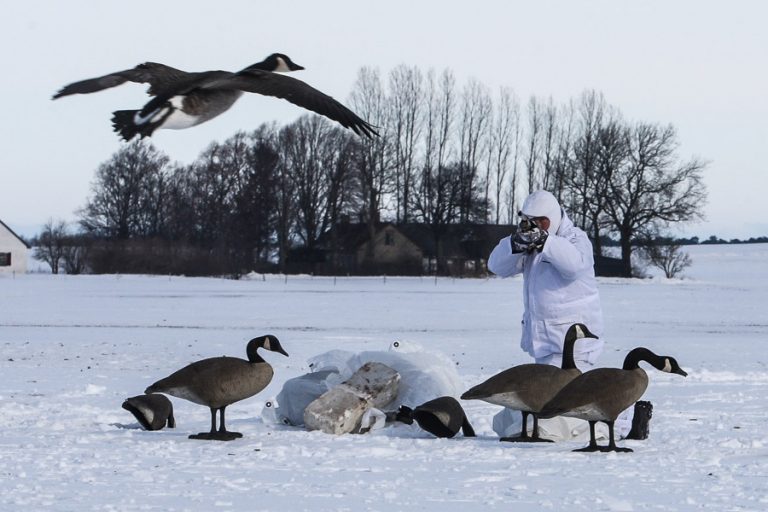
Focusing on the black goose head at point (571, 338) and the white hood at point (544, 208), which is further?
the white hood at point (544, 208)

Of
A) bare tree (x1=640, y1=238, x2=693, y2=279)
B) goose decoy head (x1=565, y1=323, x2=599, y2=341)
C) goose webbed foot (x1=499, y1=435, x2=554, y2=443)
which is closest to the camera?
goose decoy head (x1=565, y1=323, x2=599, y2=341)

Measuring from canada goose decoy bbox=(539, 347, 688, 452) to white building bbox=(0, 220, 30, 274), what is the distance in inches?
2751

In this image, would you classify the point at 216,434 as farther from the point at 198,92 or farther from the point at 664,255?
the point at 664,255

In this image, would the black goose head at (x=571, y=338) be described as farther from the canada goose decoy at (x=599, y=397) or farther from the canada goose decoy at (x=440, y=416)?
the canada goose decoy at (x=440, y=416)

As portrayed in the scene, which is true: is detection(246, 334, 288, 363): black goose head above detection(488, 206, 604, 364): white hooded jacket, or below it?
below

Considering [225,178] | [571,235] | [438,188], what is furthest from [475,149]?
[571,235]

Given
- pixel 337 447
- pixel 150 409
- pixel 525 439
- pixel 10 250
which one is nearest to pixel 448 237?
pixel 10 250

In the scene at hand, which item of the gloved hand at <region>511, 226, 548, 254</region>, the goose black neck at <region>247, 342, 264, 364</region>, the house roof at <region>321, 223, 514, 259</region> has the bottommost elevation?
the goose black neck at <region>247, 342, 264, 364</region>

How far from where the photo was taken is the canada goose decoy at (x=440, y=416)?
7629 mm

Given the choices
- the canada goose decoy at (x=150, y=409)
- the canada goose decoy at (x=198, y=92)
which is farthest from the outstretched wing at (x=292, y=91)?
the canada goose decoy at (x=150, y=409)

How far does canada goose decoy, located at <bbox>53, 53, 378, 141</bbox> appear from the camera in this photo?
4.85 metres

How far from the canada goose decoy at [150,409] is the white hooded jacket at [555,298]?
2.72m

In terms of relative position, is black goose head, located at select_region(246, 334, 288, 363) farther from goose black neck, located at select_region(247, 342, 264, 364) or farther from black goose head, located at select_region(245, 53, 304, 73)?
black goose head, located at select_region(245, 53, 304, 73)

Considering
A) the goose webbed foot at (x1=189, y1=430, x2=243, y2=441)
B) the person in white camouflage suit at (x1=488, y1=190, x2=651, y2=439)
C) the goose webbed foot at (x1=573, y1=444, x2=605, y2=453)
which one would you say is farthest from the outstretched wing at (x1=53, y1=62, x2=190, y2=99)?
the goose webbed foot at (x1=573, y1=444, x2=605, y2=453)
